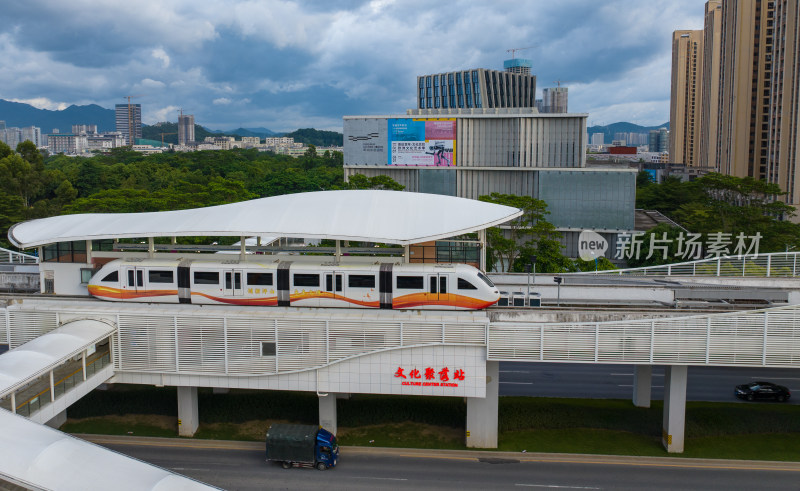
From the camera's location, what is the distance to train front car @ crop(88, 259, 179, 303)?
3184 cm

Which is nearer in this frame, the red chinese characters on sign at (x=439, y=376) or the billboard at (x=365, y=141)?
the red chinese characters on sign at (x=439, y=376)

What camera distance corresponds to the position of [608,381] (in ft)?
139

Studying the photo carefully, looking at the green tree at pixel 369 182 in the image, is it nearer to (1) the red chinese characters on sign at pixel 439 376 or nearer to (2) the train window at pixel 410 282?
(2) the train window at pixel 410 282

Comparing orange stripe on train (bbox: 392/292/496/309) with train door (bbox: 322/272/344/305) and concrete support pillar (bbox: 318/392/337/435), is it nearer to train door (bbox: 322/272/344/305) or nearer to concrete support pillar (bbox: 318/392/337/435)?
train door (bbox: 322/272/344/305)

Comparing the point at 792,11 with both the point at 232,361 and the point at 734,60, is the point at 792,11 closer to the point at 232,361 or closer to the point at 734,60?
the point at 734,60

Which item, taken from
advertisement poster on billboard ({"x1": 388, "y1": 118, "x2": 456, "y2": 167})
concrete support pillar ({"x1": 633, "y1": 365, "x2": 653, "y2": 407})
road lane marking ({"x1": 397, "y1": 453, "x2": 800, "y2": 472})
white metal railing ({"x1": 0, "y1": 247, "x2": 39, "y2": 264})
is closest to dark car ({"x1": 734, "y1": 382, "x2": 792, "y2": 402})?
concrete support pillar ({"x1": 633, "y1": 365, "x2": 653, "y2": 407})

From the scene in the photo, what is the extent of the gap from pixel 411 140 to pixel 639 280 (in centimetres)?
5229

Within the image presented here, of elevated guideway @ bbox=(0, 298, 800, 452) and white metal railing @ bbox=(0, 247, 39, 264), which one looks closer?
elevated guideway @ bbox=(0, 298, 800, 452)

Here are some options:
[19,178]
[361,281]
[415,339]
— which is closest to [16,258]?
[361,281]

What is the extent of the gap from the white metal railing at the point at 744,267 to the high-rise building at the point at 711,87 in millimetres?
114596

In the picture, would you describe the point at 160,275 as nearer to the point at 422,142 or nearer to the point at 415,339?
the point at 415,339

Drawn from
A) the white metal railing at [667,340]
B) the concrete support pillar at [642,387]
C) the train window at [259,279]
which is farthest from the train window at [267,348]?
the concrete support pillar at [642,387]

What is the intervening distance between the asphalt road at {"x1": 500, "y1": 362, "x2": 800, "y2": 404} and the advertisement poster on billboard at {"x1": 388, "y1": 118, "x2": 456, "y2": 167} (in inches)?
1797

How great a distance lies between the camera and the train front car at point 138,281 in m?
31.8
